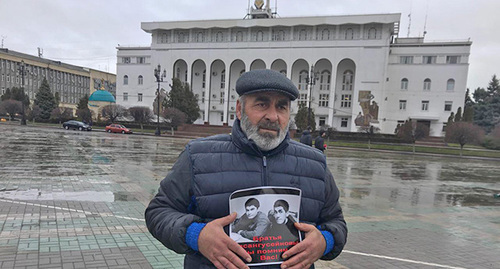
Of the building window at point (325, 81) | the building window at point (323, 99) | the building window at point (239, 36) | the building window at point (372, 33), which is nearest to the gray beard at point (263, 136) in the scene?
the building window at point (372, 33)

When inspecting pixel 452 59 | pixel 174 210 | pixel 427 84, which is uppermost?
pixel 452 59

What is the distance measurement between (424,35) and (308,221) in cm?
6664

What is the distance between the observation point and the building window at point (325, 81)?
177ft

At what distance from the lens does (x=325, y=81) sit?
177 ft

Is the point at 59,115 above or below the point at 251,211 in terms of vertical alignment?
below

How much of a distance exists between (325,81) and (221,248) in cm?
5525

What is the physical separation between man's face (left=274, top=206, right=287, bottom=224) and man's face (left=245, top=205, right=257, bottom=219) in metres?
0.11

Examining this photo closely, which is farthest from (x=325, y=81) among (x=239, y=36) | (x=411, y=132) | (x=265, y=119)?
(x=265, y=119)

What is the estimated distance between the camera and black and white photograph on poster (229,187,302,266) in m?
1.53

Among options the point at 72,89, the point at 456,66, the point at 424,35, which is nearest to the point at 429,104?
the point at 456,66

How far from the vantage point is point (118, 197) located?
802 centimetres

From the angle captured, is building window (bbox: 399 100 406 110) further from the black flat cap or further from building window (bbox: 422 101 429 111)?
the black flat cap

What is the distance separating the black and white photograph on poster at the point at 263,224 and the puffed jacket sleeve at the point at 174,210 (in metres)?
0.29

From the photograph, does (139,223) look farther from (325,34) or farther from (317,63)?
(317,63)
